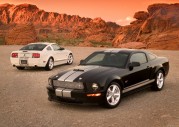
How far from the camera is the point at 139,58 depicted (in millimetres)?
10250

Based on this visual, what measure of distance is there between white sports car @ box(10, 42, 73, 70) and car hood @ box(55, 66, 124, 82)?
699cm

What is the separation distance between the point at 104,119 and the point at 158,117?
1.23 m

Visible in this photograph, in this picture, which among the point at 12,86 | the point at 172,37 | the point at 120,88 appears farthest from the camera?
the point at 172,37

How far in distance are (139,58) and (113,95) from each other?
1.93m

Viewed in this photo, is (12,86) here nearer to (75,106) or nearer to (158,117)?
(75,106)

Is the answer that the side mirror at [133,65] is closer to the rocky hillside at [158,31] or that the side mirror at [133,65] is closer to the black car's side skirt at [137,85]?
the black car's side skirt at [137,85]

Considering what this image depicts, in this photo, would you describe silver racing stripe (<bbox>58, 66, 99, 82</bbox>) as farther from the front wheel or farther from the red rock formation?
the red rock formation

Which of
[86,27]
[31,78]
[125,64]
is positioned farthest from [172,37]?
[86,27]

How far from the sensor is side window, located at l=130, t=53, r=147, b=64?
9.93m

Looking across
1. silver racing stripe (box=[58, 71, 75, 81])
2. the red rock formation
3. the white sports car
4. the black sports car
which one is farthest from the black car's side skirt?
the red rock formation

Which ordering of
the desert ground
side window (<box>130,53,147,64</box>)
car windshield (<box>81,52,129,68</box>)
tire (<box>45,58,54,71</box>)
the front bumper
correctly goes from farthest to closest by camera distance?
tire (<box>45,58,54,71</box>), side window (<box>130,53,147,64</box>), car windshield (<box>81,52,129,68</box>), the front bumper, the desert ground

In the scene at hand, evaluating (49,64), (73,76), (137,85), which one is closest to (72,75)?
(73,76)

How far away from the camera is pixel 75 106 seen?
9.08 metres

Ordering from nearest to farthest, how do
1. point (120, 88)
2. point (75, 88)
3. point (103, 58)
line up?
point (75, 88) < point (120, 88) < point (103, 58)
